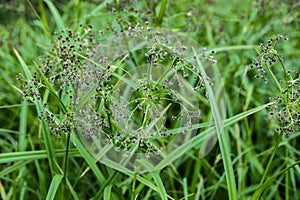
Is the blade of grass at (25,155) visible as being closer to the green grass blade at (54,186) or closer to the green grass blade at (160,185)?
the green grass blade at (54,186)

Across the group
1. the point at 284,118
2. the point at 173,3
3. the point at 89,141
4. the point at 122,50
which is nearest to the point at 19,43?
the point at 173,3

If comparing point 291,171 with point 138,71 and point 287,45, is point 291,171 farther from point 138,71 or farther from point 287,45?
point 287,45

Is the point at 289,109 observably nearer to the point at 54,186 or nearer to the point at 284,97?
the point at 284,97

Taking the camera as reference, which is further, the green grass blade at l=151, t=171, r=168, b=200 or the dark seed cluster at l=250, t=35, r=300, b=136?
the green grass blade at l=151, t=171, r=168, b=200

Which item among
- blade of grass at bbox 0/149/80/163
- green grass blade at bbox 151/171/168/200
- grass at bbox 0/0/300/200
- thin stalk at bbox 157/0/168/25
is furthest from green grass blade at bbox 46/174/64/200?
thin stalk at bbox 157/0/168/25

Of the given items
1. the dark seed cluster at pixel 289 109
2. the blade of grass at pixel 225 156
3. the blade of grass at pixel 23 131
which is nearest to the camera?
the dark seed cluster at pixel 289 109

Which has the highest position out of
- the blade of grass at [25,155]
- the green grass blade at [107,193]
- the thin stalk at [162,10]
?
the thin stalk at [162,10]

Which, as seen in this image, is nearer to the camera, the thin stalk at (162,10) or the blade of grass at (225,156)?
the blade of grass at (225,156)

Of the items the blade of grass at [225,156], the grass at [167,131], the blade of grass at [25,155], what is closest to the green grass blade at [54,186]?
the grass at [167,131]

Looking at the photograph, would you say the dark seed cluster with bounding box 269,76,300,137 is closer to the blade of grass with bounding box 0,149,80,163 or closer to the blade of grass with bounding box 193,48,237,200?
the blade of grass with bounding box 193,48,237,200
